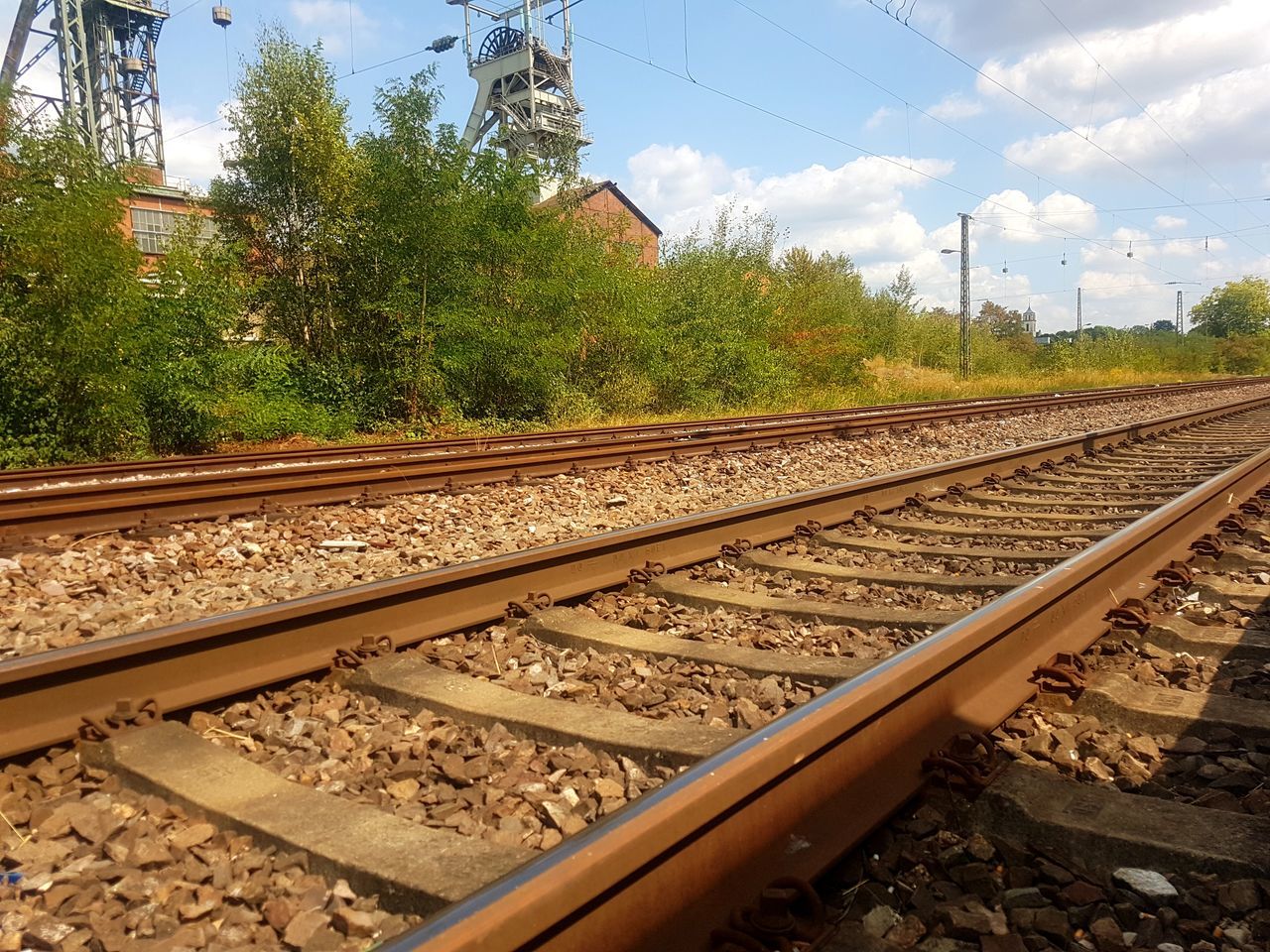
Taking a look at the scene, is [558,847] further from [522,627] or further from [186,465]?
[186,465]

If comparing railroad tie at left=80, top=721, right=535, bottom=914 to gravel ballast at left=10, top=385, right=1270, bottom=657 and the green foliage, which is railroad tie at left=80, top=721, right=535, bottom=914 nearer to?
gravel ballast at left=10, top=385, right=1270, bottom=657

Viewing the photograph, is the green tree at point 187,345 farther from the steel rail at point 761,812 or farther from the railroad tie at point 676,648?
the steel rail at point 761,812

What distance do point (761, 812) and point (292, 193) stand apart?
62.4 feet

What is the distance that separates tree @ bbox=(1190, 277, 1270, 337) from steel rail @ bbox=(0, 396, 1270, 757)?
9277 cm

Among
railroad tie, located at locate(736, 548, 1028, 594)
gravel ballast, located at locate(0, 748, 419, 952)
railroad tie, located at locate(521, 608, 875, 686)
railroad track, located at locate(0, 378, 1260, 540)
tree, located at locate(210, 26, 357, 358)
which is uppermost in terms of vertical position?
tree, located at locate(210, 26, 357, 358)

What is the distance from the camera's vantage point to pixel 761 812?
1837mm

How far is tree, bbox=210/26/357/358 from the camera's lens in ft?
57.8

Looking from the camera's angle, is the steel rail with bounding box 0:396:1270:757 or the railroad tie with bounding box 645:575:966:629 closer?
the steel rail with bounding box 0:396:1270:757

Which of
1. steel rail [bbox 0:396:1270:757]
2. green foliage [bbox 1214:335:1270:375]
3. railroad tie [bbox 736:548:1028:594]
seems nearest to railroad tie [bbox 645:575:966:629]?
steel rail [bbox 0:396:1270:757]

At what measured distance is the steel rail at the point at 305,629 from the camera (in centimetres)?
265

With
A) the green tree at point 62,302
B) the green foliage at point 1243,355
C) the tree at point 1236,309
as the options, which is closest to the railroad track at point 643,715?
the green tree at point 62,302

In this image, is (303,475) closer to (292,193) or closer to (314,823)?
(314,823)

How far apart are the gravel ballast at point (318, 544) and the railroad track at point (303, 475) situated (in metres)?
0.22

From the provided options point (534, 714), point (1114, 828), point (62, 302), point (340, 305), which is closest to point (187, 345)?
point (62, 302)
